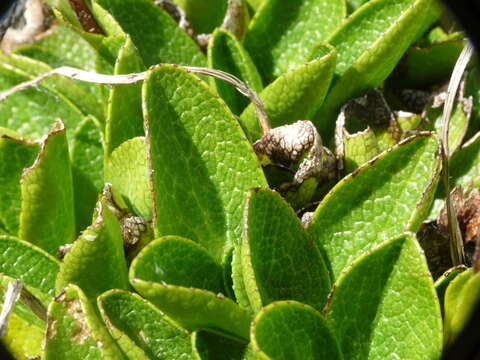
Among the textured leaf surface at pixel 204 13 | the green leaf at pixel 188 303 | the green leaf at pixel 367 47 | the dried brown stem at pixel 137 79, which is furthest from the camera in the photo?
the textured leaf surface at pixel 204 13

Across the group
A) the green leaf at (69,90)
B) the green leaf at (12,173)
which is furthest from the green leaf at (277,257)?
the green leaf at (69,90)

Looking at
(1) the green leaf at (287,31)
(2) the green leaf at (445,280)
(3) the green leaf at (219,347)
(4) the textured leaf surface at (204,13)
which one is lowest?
(3) the green leaf at (219,347)

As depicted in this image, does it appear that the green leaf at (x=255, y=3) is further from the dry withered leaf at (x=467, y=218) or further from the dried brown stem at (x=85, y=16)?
the dry withered leaf at (x=467, y=218)

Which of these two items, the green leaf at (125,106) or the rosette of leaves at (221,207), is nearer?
the rosette of leaves at (221,207)

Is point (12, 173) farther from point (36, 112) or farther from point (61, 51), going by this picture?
point (61, 51)

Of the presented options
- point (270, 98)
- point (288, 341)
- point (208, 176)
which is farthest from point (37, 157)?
point (288, 341)

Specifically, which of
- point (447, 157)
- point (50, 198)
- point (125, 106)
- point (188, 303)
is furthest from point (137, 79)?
point (447, 157)
